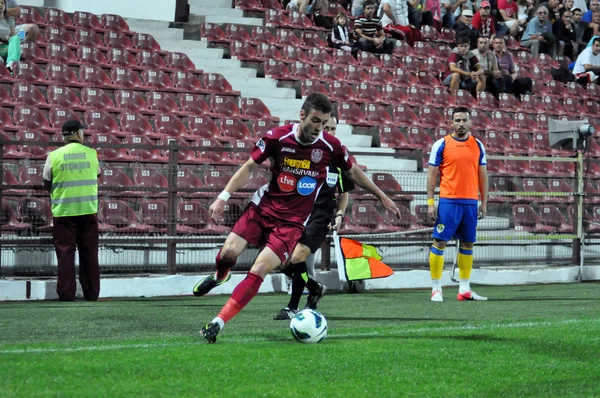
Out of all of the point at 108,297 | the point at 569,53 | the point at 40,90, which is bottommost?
the point at 108,297

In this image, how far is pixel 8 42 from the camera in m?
15.2

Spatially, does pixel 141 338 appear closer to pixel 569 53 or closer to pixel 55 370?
pixel 55 370

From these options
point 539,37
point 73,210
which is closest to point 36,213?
point 73,210

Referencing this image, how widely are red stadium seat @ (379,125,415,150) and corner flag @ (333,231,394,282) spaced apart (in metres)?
5.80

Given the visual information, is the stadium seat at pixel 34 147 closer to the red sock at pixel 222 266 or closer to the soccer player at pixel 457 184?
the soccer player at pixel 457 184

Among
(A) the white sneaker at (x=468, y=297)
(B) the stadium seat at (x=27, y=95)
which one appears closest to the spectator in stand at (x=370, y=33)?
(B) the stadium seat at (x=27, y=95)

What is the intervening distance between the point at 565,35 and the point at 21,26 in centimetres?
1482

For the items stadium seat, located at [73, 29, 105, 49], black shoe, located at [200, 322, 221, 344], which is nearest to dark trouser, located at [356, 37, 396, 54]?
stadium seat, located at [73, 29, 105, 49]

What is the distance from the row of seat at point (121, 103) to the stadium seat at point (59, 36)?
2.06 m

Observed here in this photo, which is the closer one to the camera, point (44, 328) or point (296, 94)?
point (44, 328)

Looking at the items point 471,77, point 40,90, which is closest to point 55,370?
point 40,90

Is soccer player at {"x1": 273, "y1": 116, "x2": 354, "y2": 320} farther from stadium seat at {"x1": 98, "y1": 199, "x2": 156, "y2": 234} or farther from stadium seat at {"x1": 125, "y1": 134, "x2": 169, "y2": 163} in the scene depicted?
stadium seat at {"x1": 125, "y1": 134, "x2": 169, "y2": 163}

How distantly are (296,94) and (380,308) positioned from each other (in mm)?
9351

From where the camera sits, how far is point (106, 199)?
1157 centimetres
